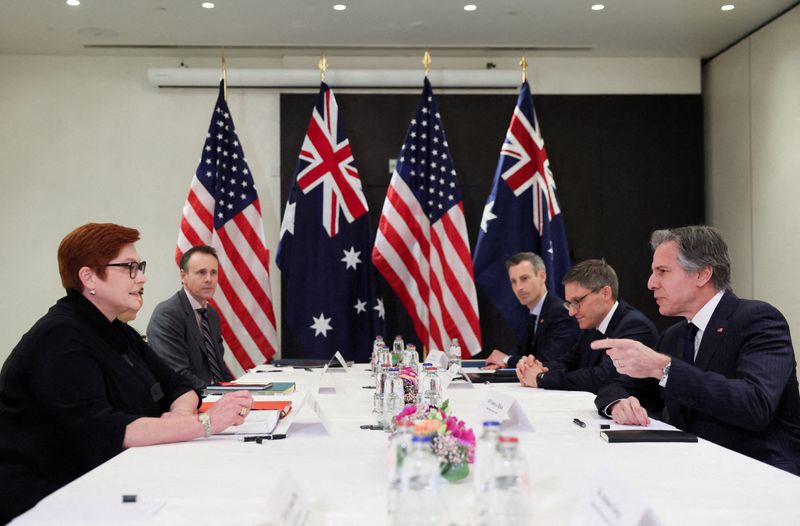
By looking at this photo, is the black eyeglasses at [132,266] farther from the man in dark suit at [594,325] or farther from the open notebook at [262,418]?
the man in dark suit at [594,325]

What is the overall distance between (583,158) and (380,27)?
7.13 feet

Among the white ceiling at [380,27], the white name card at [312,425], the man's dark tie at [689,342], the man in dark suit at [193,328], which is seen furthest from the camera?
the white ceiling at [380,27]

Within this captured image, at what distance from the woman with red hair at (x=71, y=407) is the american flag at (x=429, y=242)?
3994 millimetres

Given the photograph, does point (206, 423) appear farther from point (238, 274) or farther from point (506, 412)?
point (238, 274)

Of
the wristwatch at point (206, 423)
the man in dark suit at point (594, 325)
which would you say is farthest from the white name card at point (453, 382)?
the wristwatch at point (206, 423)

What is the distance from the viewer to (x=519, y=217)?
6469mm

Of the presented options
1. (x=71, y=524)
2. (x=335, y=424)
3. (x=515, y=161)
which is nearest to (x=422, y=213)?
(x=515, y=161)

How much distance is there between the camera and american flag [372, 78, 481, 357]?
6.29 meters

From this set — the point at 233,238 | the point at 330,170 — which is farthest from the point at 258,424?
the point at 330,170

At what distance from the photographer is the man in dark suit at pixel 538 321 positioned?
4535 mm

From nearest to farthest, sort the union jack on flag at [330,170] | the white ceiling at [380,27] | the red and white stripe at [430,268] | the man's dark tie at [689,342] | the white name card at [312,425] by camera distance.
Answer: the white name card at [312,425]
the man's dark tie at [689,342]
the white ceiling at [380,27]
the red and white stripe at [430,268]
the union jack on flag at [330,170]

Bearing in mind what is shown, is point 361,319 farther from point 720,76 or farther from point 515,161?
point 720,76

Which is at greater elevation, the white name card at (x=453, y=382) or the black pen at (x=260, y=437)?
the black pen at (x=260, y=437)

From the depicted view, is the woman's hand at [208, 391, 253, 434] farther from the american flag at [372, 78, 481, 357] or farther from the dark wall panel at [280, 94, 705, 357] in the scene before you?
the dark wall panel at [280, 94, 705, 357]
